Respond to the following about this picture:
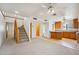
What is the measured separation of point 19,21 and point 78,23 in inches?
48.2

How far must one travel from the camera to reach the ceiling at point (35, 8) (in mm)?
2146

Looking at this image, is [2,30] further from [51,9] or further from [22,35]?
[51,9]

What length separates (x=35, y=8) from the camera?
2227 millimetres

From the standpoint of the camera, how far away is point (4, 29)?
2258 mm

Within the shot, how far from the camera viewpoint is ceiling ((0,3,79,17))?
84.5 inches

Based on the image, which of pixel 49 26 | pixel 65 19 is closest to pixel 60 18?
pixel 65 19

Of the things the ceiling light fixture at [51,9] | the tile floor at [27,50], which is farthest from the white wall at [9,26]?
the ceiling light fixture at [51,9]

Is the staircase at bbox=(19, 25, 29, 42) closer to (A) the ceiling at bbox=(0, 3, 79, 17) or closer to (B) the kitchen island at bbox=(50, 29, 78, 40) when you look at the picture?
(A) the ceiling at bbox=(0, 3, 79, 17)

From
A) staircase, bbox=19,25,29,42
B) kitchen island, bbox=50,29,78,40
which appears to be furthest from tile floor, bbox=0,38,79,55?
kitchen island, bbox=50,29,78,40

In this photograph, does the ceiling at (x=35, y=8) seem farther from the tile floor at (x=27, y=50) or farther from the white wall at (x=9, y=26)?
the tile floor at (x=27, y=50)

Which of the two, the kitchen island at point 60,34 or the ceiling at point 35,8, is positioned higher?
the ceiling at point 35,8

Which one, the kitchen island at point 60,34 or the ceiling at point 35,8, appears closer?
the ceiling at point 35,8

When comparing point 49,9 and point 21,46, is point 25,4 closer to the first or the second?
point 49,9

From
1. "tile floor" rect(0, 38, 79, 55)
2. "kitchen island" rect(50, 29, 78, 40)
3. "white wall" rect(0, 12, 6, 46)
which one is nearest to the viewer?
"tile floor" rect(0, 38, 79, 55)
